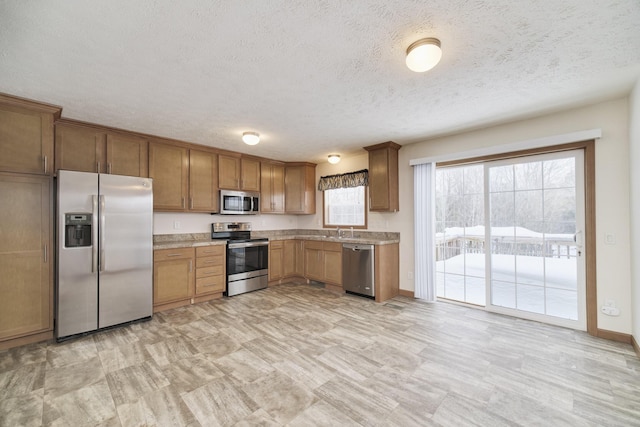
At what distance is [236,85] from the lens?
239 centimetres

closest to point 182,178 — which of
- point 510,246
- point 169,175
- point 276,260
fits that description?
point 169,175

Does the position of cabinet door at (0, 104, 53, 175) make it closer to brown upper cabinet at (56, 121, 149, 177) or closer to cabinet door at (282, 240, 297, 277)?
brown upper cabinet at (56, 121, 149, 177)

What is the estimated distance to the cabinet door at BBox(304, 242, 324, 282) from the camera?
16.1 feet

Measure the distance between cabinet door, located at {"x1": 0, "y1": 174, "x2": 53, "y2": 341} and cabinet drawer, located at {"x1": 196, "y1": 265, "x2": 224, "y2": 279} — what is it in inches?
62.5

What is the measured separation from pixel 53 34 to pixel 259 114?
1696 mm

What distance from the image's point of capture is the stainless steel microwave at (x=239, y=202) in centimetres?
455

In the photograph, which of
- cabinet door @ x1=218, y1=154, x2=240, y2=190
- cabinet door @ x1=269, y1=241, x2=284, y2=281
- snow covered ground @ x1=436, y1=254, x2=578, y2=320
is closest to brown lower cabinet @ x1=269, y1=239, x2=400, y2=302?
cabinet door @ x1=269, y1=241, x2=284, y2=281

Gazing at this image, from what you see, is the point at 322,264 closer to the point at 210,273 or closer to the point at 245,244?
the point at 245,244

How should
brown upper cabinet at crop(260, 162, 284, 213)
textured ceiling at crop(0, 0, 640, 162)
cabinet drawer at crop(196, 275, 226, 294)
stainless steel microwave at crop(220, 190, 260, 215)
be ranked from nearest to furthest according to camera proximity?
textured ceiling at crop(0, 0, 640, 162) < cabinet drawer at crop(196, 275, 226, 294) < stainless steel microwave at crop(220, 190, 260, 215) < brown upper cabinet at crop(260, 162, 284, 213)

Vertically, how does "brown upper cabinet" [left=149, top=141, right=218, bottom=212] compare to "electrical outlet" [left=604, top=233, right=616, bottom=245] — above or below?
above

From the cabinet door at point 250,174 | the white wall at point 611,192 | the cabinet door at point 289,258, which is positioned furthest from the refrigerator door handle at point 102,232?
the white wall at point 611,192

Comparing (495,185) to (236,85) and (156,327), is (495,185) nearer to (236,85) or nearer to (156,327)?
(236,85)

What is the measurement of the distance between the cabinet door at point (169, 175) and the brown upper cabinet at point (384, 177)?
2.98m

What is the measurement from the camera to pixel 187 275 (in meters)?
3.90
